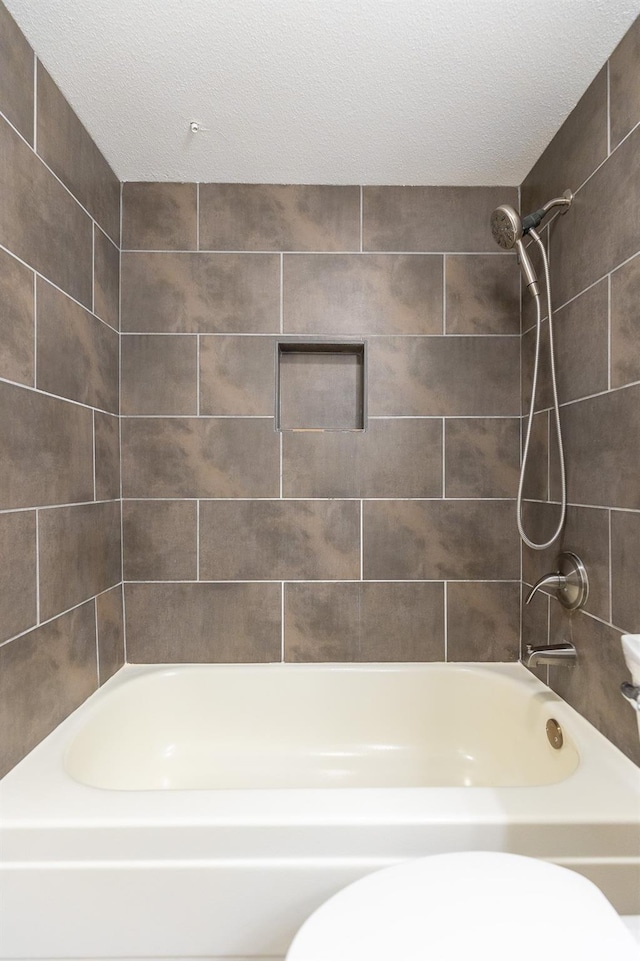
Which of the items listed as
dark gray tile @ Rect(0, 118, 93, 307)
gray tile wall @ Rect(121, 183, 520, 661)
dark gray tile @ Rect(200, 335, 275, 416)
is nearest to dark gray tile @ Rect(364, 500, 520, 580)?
gray tile wall @ Rect(121, 183, 520, 661)

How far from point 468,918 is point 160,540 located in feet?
4.89

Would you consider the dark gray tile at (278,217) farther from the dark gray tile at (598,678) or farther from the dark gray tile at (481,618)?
the dark gray tile at (598,678)

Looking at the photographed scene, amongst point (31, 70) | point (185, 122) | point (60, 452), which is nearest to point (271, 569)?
point (60, 452)

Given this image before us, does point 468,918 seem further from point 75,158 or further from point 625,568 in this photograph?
point 75,158

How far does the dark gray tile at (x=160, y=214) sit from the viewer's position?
6.43 feet

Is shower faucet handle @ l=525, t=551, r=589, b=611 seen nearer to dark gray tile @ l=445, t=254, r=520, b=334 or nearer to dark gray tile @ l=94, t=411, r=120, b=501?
dark gray tile @ l=445, t=254, r=520, b=334

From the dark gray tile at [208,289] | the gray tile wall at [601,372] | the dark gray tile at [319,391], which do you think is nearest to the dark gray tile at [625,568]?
the gray tile wall at [601,372]

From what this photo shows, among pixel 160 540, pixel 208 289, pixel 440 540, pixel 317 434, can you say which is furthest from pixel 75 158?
pixel 440 540

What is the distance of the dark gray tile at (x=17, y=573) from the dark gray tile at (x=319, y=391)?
963 millimetres

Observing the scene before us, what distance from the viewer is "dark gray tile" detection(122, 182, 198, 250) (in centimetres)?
196

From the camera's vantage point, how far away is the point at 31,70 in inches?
53.6

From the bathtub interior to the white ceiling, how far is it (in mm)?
1738

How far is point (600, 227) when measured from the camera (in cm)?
143

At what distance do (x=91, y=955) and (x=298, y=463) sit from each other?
1.39 m
